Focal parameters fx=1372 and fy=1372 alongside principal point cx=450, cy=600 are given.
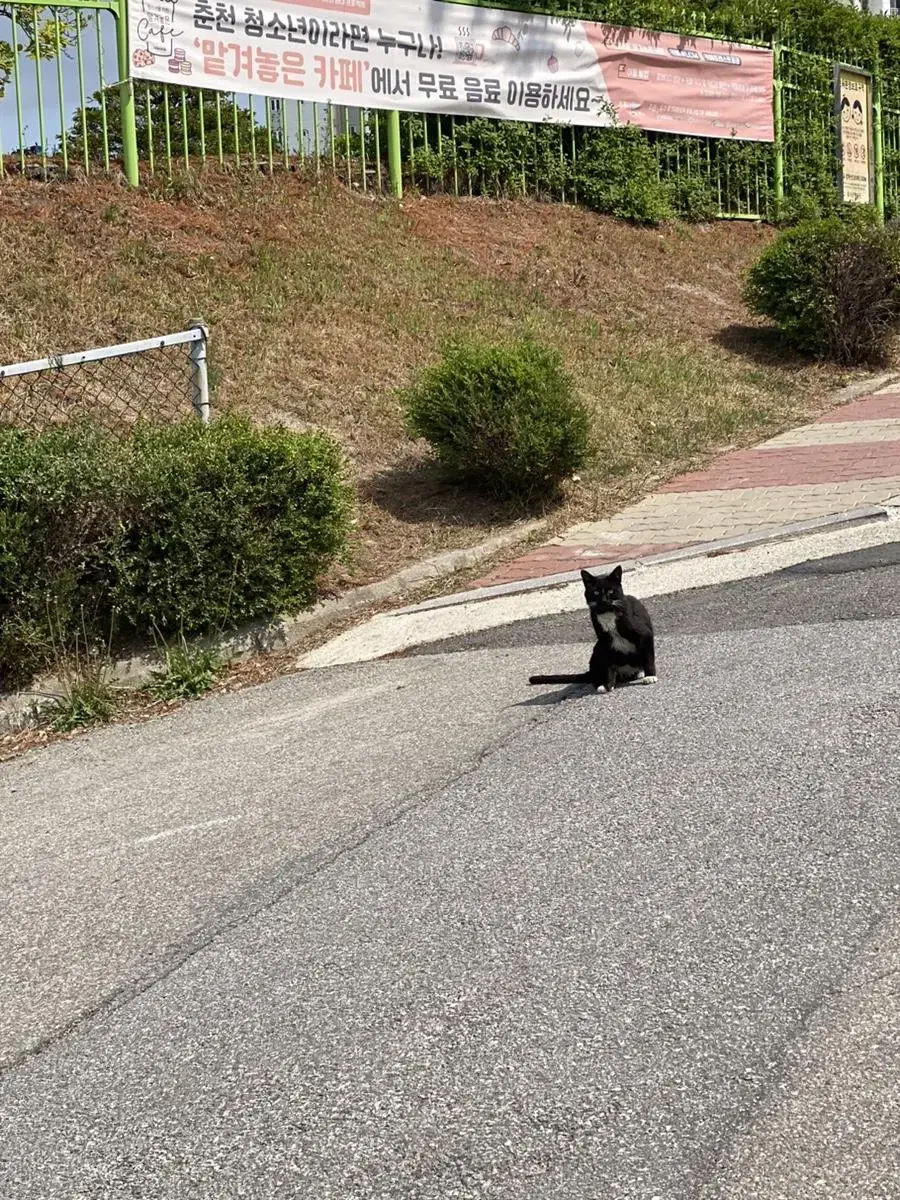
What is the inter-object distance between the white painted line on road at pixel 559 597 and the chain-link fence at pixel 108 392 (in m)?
2.53

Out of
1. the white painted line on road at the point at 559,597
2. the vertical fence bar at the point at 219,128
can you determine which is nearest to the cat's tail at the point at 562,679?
the white painted line on road at the point at 559,597

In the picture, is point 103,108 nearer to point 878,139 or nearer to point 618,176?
point 618,176

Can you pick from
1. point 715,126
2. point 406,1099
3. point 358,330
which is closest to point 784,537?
point 358,330

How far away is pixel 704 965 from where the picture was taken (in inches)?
140

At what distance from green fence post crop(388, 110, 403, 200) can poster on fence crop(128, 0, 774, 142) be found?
9.1 inches

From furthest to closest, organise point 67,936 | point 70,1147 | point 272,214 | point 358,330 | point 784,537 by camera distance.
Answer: point 272,214, point 358,330, point 784,537, point 67,936, point 70,1147

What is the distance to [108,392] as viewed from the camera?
1066 cm

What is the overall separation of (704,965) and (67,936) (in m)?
2.02

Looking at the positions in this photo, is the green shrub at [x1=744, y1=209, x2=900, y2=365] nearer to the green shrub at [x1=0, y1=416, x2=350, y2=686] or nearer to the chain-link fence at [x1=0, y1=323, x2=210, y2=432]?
the chain-link fence at [x1=0, y1=323, x2=210, y2=432]

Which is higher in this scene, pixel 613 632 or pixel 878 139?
pixel 878 139

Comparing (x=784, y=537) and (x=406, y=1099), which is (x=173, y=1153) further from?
(x=784, y=537)

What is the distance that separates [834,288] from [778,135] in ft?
21.6

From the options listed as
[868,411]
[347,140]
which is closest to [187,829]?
→ [868,411]

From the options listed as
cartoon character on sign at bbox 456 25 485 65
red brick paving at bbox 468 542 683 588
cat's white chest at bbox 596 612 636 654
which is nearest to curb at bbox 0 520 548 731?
red brick paving at bbox 468 542 683 588
